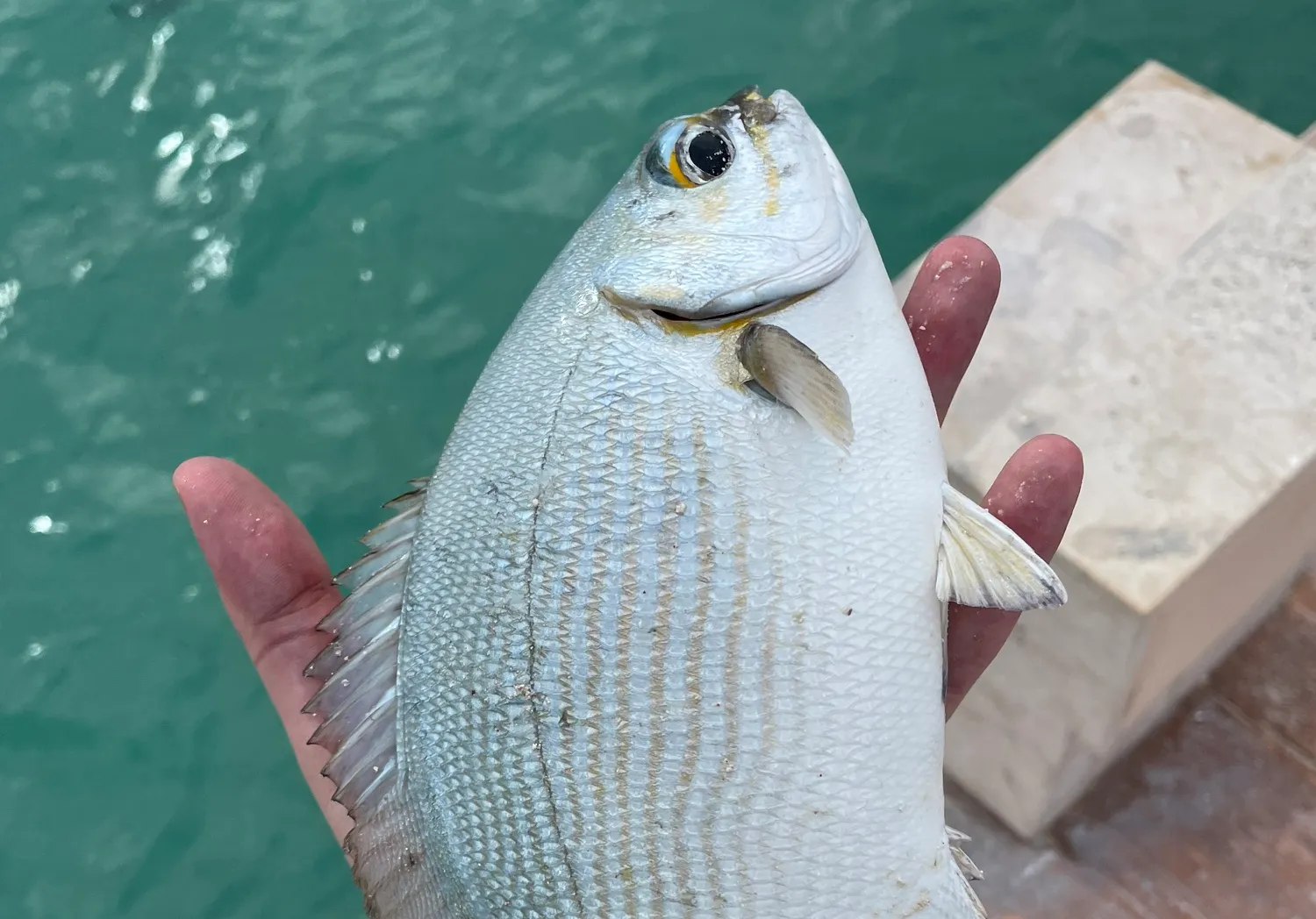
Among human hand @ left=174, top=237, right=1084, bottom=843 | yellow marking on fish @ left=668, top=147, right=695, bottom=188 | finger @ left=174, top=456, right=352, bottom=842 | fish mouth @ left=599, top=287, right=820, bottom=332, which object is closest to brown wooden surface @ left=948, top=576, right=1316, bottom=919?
human hand @ left=174, top=237, right=1084, bottom=843

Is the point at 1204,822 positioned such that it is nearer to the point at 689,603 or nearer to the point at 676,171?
the point at 689,603

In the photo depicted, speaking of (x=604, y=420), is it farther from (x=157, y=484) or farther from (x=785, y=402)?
(x=157, y=484)

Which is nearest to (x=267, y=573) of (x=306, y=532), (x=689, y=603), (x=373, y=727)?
(x=306, y=532)

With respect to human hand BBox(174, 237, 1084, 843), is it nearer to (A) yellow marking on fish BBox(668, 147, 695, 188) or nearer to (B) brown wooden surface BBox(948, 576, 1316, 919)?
(A) yellow marking on fish BBox(668, 147, 695, 188)

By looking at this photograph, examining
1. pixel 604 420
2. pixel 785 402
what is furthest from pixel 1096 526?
pixel 604 420

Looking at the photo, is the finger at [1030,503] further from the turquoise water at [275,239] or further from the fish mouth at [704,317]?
the turquoise water at [275,239]

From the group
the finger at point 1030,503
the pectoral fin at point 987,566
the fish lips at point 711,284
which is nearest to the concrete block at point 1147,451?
the finger at point 1030,503
